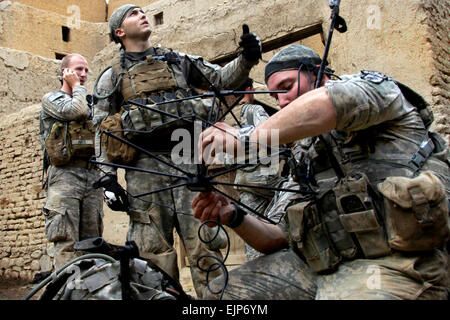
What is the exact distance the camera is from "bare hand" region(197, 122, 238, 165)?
185 centimetres

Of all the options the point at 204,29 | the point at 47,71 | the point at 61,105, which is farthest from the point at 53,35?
the point at 61,105

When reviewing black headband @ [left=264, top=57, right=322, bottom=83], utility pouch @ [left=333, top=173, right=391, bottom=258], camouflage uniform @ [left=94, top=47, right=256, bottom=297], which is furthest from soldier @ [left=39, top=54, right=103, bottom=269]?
utility pouch @ [left=333, top=173, right=391, bottom=258]

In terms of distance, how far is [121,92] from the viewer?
350 centimetres

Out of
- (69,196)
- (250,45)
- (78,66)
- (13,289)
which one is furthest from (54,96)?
(13,289)

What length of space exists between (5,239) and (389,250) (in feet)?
25.8

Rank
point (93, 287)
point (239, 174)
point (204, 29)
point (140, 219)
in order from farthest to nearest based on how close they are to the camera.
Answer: point (204, 29)
point (239, 174)
point (140, 219)
point (93, 287)

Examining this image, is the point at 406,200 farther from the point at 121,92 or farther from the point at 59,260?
Answer: the point at 59,260

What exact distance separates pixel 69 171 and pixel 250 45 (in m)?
2.26

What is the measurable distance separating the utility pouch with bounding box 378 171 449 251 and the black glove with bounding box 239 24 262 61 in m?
1.42

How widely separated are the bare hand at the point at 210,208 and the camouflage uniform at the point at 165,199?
0.88 m

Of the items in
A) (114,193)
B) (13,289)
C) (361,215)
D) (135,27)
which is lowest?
(13,289)

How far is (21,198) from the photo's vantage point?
27.0 feet

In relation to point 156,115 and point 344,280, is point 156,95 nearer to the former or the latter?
point 156,115

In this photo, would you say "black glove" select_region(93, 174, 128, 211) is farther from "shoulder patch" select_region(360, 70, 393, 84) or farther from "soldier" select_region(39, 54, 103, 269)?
"shoulder patch" select_region(360, 70, 393, 84)
